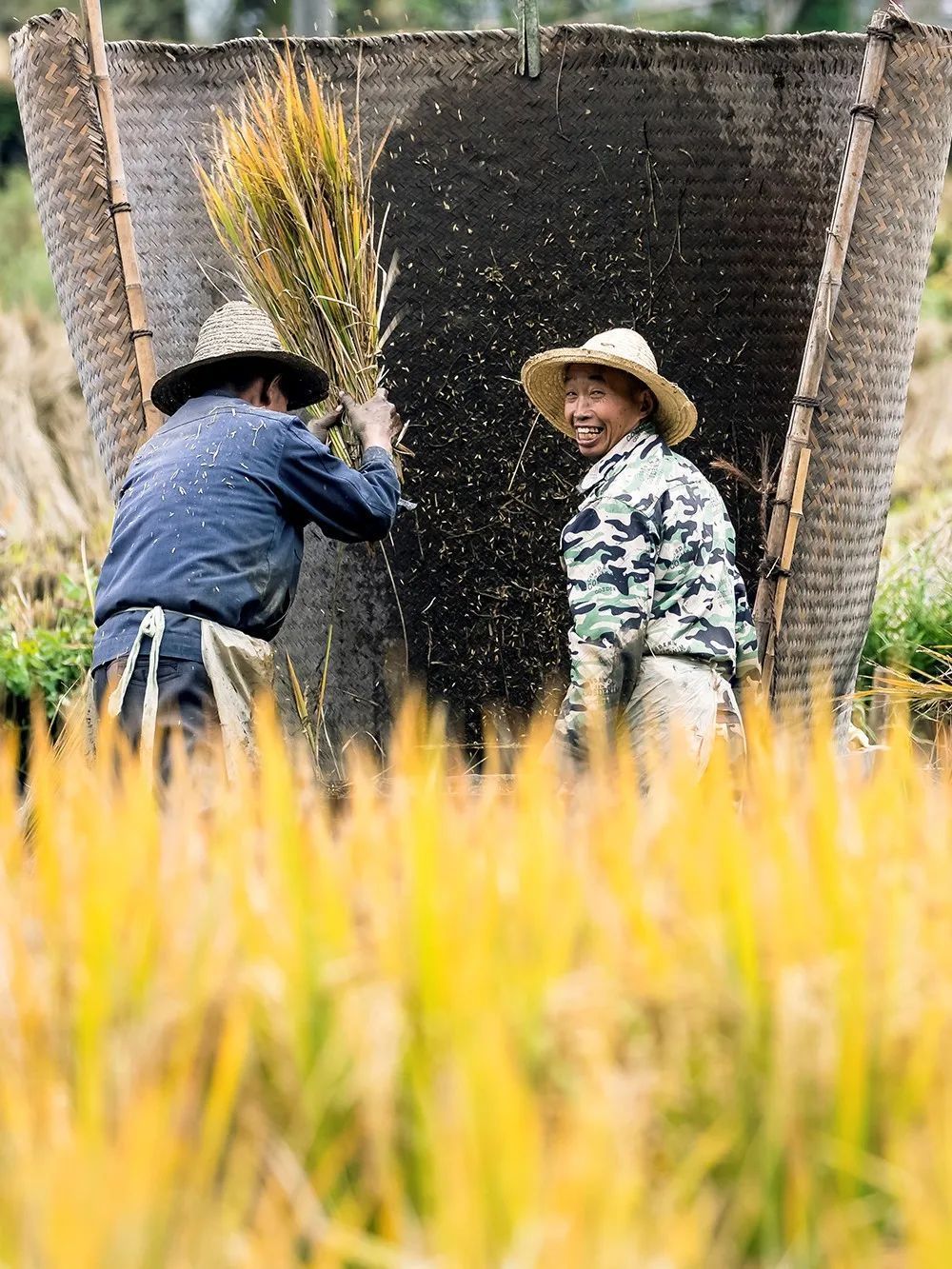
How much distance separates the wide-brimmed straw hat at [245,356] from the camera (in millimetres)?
3973

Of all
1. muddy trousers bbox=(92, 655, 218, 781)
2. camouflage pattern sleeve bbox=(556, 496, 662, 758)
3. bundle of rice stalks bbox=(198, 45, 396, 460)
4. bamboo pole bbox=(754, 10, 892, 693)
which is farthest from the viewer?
bamboo pole bbox=(754, 10, 892, 693)

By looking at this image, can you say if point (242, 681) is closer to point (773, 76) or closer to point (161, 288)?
point (161, 288)

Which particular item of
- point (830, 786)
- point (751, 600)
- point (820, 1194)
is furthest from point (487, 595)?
point (820, 1194)

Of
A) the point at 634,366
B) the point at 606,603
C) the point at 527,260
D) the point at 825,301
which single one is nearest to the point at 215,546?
the point at 606,603

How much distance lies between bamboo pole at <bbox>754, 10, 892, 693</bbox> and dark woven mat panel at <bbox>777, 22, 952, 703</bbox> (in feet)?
0.22

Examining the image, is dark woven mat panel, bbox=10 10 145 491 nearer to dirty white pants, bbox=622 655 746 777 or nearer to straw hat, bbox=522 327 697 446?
straw hat, bbox=522 327 697 446

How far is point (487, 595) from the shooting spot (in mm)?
4730

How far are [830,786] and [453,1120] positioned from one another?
82 cm

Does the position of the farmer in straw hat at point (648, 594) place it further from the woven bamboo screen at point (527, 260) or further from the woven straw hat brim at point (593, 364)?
the woven bamboo screen at point (527, 260)

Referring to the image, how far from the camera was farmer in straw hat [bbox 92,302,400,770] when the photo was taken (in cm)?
367

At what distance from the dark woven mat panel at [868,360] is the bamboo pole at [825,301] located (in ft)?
0.22

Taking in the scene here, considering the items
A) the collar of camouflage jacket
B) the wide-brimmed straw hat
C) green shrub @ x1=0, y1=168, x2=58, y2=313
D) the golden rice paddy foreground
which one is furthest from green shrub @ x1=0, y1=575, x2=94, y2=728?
green shrub @ x1=0, y1=168, x2=58, y2=313

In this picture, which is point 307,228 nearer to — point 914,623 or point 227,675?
point 227,675

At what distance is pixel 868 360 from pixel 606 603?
5.26 ft
